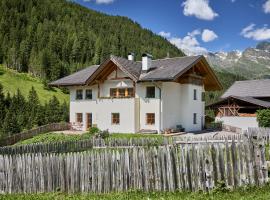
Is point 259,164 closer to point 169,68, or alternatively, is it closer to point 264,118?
point 169,68

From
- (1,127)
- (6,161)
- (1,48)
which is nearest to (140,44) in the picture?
(1,48)

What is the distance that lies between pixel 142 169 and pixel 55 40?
153986mm

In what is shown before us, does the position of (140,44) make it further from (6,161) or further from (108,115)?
(6,161)

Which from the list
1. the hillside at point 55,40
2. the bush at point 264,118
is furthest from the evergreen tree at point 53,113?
the hillside at point 55,40

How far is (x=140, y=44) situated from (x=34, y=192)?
177m

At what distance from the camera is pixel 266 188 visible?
10641 millimetres

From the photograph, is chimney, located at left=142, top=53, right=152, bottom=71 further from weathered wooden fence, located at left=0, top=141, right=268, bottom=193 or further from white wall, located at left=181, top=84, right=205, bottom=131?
weathered wooden fence, located at left=0, top=141, right=268, bottom=193

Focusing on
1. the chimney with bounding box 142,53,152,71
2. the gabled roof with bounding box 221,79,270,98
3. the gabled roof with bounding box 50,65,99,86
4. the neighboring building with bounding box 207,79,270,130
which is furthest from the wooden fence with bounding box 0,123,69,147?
the gabled roof with bounding box 221,79,270,98

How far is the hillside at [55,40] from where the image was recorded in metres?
137

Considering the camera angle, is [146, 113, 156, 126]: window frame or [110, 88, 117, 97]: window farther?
[110, 88, 117, 97]: window

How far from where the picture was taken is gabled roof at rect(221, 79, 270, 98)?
2185 inches

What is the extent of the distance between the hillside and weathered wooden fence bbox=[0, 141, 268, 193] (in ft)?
373

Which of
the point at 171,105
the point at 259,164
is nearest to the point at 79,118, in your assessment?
the point at 171,105

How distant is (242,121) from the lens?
47.2 meters
